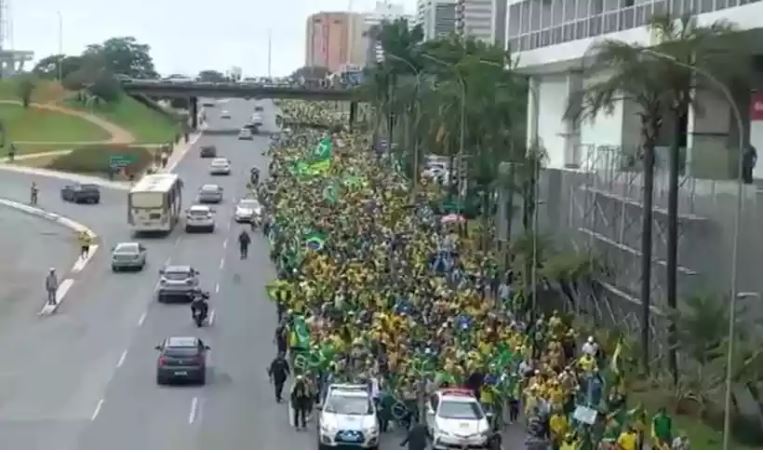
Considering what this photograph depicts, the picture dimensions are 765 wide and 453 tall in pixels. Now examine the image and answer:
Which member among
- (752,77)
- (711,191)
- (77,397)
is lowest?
(77,397)

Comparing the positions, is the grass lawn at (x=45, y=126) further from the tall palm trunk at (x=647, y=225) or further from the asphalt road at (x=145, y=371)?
the tall palm trunk at (x=647, y=225)

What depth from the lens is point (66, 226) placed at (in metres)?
71.5

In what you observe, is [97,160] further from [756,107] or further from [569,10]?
[756,107]

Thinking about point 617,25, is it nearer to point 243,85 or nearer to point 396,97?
point 396,97

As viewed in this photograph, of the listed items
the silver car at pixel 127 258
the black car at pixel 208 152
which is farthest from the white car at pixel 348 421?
the black car at pixel 208 152

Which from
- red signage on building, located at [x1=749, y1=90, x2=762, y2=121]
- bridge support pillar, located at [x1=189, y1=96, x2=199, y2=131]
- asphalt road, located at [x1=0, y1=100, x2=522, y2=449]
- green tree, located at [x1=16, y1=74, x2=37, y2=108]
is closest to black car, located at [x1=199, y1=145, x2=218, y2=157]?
bridge support pillar, located at [x1=189, y1=96, x2=199, y2=131]

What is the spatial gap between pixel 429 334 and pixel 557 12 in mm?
27466

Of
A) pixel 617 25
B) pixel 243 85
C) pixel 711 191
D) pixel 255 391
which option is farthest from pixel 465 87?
pixel 243 85

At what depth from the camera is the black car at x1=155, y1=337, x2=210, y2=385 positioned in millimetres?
32750

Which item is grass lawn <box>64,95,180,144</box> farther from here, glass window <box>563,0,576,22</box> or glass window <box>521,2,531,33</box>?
glass window <box>563,0,576,22</box>

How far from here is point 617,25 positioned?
4803cm

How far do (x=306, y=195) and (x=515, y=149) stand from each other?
391 inches

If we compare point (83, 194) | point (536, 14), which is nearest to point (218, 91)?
point (83, 194)

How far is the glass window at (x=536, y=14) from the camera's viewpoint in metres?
62.0
